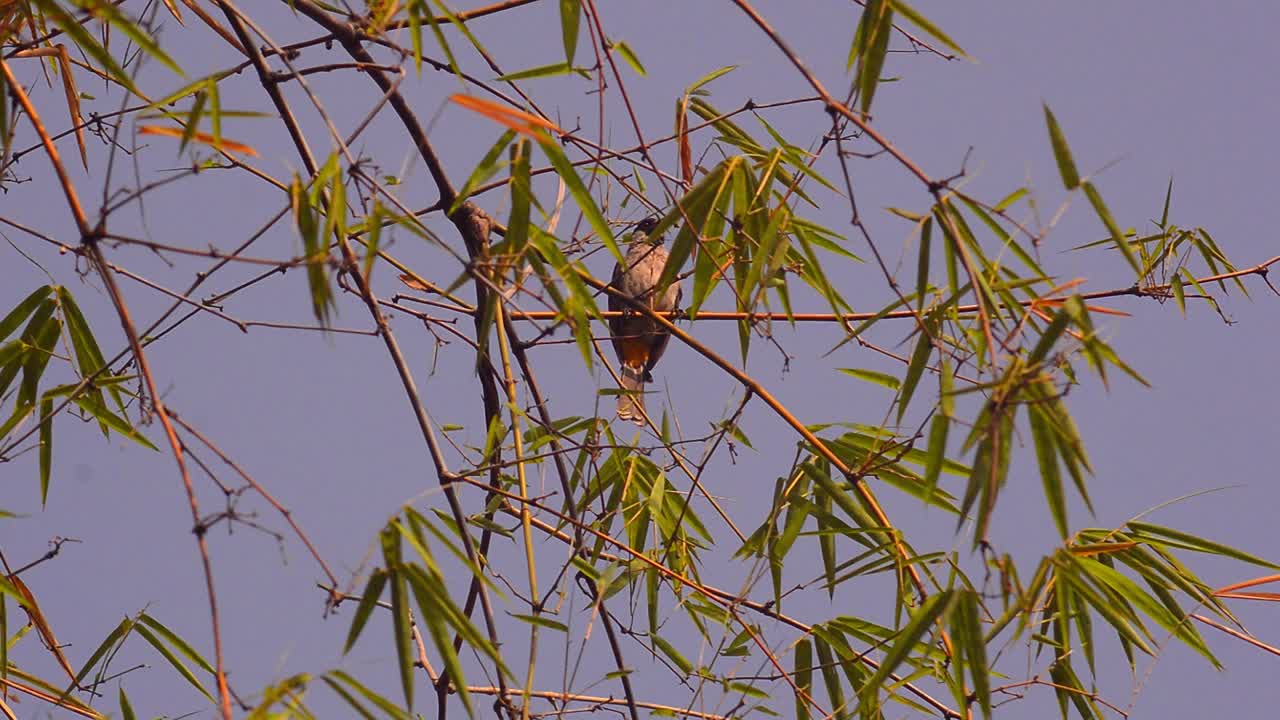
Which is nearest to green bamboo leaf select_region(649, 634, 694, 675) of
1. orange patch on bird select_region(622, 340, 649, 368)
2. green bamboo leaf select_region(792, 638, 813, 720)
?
green bamboo leaf select_region(792, 638, 813, 720)

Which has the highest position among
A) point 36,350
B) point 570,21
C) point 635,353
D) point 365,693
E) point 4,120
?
point 635,353

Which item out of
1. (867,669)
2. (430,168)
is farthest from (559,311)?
(867,669)

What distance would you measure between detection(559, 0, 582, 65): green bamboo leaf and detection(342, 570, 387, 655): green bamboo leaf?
79 centimetres

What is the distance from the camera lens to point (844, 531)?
201 centimetres

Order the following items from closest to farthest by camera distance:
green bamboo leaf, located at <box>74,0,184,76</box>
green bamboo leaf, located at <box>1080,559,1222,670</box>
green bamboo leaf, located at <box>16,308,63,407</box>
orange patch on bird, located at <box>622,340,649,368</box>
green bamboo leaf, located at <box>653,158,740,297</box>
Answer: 1. green bamboo leaf, located at <box>74,0,184,76</box>
2. green bamboo leaf, located at <box>653,158,740,297</box>
3. green bamboo leaf, located at <box>1080,559,1222,670</box>
4. green bamboo leaf, located at <box>16,308,63,407</box>
5. orange patch on bird, located at <box>622,340,649,368</box>

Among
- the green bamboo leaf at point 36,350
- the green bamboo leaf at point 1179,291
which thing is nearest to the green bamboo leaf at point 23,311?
the green bamboo leaf at point 36,350

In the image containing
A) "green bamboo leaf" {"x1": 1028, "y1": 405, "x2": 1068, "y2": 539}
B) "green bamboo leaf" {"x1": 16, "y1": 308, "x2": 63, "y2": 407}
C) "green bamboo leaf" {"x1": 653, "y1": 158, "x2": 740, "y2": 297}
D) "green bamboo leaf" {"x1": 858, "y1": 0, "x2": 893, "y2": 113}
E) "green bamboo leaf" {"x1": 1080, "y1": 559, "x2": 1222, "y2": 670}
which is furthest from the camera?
"green bamboo leaf" {"x1": 16, "y1": 308, "x2": 63, "y2": 407}

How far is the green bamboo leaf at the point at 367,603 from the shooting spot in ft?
4.62

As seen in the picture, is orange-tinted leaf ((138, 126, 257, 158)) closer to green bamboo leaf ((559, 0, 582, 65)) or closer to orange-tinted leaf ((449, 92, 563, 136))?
orange-tinted leaf ((449, 92, 563, 136))

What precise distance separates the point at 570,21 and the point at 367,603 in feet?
2.77

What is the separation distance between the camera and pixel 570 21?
1833 mm

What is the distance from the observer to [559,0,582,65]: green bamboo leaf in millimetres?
1830

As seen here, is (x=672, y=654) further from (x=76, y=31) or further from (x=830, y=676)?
(x=76, y=31)

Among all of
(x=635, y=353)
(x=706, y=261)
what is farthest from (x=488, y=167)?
(x=635, y=353)
